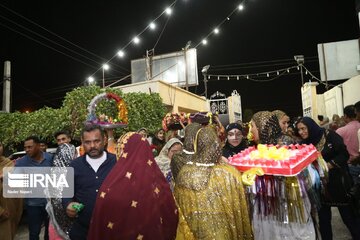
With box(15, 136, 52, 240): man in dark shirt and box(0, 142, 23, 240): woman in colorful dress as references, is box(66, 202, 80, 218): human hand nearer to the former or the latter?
box(0, 142, 23, 240): woman in colorful dress

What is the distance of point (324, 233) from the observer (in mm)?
4129

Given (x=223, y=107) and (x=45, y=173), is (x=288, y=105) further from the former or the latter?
(x=45, y=173)

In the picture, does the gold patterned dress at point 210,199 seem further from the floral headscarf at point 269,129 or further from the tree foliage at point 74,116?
the tree foliage at point 74,116

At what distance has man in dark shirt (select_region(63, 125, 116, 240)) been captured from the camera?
2924 mm

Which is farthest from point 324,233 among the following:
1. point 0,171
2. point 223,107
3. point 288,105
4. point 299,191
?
point 288,105

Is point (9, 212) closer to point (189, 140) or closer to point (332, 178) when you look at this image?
point (189, 140)

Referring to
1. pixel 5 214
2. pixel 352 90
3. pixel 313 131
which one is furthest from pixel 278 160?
pixel 352 90

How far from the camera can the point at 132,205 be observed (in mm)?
2312

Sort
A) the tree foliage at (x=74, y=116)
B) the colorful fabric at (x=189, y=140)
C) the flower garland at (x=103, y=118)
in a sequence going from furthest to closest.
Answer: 1. the tree foliage at (x=74, y=116)
2. the flower garland at (x=103, y=118)
3. the colorful fabric at (x=189, y=140)

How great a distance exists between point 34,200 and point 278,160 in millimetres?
3891

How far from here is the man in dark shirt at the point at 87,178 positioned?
9.59ft

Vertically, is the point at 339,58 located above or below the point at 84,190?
above

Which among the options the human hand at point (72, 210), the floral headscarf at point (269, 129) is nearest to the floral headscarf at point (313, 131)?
the floral headscarf at point (269, 129)

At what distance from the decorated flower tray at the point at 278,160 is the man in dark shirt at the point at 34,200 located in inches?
132
